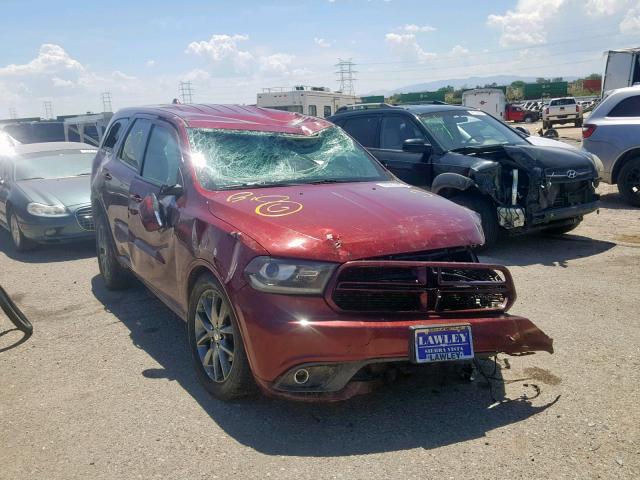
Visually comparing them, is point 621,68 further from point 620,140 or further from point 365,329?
point 365,329

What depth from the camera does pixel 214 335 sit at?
385 centimetres

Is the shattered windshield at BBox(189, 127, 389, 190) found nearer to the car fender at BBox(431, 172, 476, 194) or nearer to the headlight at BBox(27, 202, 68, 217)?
the car fender at BBox(431, 172, 476, 194)

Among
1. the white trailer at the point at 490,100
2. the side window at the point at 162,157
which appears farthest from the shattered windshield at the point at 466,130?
the white trailer at the point at 490,100

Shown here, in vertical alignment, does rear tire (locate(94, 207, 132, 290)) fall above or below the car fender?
below

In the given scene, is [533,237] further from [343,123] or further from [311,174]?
[311,174]

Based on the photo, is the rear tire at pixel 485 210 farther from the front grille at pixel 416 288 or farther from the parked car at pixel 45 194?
→ the parked car at pixel 45 194

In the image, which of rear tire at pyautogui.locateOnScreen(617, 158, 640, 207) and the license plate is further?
rear tire at pyautogui.locateOnScreen(617, 158, 640, 207)

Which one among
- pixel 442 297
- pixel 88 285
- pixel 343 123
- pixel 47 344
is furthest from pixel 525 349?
pixel 343 123

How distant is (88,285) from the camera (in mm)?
6969

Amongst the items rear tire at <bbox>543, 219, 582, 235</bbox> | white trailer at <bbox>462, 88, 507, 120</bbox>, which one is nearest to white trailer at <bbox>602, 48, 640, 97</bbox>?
rear tire at <bbox>543, 219, 582, 235</bbox>

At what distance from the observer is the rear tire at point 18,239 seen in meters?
8.97

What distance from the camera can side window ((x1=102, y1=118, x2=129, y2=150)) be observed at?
6141 millimetres

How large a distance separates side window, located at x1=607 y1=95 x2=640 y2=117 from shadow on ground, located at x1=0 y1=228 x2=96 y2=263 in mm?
8652

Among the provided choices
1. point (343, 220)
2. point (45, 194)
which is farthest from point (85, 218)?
point (343, 220)
